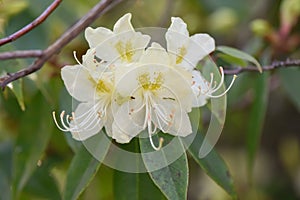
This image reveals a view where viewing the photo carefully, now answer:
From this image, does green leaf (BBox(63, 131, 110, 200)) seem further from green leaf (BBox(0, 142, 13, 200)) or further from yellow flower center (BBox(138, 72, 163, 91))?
green leaf (BBox(0, 142, 13, 200))

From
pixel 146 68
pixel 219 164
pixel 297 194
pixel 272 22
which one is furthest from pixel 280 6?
pixel 146 68

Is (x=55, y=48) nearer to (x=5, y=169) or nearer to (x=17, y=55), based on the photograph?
(x=17, y=55)

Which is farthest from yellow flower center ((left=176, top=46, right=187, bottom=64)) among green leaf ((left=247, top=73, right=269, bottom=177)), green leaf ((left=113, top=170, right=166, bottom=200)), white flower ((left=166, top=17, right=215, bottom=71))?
green leaf ((left=247, top=73, right=269, bottom=177))

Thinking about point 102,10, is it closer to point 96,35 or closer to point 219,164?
point 96,35

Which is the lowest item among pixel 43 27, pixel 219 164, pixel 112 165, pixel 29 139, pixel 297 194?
pixel 297 194

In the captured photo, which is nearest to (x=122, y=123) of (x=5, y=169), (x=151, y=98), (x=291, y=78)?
(x=151, y=98)

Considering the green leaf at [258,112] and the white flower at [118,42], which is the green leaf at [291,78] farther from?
the white flower at [118,42]
